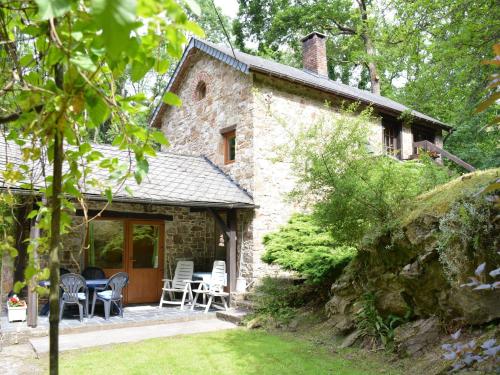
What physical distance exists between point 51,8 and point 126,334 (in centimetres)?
742

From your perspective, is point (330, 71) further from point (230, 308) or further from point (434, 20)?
point (230, 308)

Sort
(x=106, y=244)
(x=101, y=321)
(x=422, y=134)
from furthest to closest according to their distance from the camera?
(x=422, y=134) → (x=106, y=244) → (x=101, y=321)

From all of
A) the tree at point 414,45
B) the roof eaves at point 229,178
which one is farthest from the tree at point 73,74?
the roof eaves at point 229,178

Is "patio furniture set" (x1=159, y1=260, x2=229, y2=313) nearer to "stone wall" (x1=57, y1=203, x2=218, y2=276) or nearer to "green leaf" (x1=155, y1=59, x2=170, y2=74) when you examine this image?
"stone wall" (x1=57, y1=203, x2=218, y2=276)

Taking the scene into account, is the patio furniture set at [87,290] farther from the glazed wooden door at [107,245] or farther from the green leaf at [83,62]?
the green leaf at [83,62]

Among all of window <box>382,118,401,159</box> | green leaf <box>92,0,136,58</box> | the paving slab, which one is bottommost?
the paving slab

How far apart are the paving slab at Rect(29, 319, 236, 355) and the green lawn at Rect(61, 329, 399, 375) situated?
1.29 feet

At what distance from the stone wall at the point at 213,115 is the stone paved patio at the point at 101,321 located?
330cm

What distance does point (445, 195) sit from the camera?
5.60 metres

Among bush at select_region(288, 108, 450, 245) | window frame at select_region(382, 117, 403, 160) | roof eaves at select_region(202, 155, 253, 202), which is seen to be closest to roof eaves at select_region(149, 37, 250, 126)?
roof eaves at select_region(202, 155, 253, 202)

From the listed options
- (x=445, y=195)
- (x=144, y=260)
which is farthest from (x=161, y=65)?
(x=144, y=260)

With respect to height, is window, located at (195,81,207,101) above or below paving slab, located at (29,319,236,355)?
above

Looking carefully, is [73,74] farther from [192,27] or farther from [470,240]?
[470,240]

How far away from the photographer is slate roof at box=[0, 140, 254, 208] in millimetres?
8383
